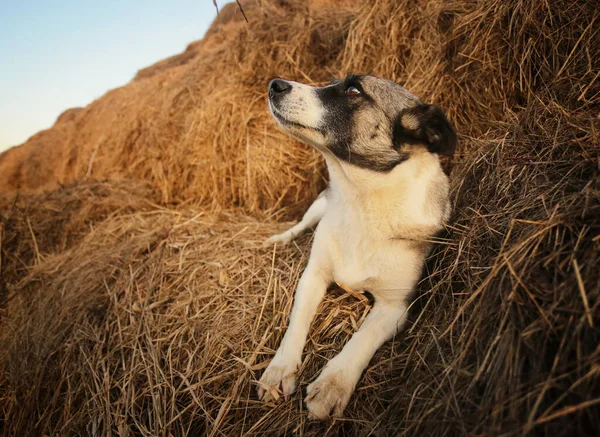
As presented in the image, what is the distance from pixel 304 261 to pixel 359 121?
1136 mm

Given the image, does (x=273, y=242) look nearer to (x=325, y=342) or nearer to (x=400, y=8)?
(x=325, y=342)

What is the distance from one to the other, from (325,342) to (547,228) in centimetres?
133

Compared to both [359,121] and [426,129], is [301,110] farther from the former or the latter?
[426,129]

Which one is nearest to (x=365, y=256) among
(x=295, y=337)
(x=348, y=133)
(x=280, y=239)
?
(x=295, y=337)

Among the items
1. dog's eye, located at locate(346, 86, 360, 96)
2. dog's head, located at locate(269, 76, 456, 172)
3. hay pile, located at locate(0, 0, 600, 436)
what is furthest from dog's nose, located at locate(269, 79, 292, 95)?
hay pile, located at locate(0, 0, 600, 436)

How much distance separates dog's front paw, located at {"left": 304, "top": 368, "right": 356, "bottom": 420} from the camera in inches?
69.6

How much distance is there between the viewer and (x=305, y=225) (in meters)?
3.29

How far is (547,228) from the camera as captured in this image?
4.90 ft

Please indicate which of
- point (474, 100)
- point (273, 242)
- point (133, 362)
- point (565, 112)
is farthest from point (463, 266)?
point (133, 362)

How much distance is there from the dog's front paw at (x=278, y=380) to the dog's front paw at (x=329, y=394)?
126mm

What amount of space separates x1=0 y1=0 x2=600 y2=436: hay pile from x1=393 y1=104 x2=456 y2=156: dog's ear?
0.39 m

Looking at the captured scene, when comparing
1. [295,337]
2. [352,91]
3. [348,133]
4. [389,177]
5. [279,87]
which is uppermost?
[279,87]

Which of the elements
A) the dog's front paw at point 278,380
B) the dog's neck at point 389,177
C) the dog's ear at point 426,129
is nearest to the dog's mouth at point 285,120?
the dog's neck at point 389,177

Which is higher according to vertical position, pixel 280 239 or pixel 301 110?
pixel 301 110
